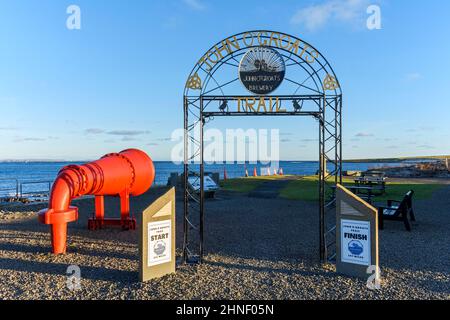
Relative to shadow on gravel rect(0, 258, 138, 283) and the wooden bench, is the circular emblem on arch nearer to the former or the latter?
shadow on gravel rect(0, 258, 138, 283)

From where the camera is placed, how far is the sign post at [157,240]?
639 centimetres

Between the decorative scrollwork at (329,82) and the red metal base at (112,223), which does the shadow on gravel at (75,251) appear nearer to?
the red metal base at (112,223)

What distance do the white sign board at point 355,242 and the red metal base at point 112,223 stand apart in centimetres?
680

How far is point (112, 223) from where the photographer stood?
37.2ft

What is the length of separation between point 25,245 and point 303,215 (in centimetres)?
904

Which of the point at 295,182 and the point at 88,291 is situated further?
the point at 295,182

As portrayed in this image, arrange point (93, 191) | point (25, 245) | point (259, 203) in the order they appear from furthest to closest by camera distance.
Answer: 1. point (259, 203)
2. point (93, 191)
3. point (25, 245)

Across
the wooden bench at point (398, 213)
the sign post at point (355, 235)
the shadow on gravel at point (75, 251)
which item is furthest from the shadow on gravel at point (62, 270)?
the wooden bench at point (398, 213)

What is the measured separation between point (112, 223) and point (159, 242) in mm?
5235

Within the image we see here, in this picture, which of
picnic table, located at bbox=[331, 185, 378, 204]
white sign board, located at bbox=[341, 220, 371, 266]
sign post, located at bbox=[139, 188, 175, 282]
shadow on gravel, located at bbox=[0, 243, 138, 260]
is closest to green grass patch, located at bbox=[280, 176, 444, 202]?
picnic table, located at bbox=[331, 185, 378, 204]

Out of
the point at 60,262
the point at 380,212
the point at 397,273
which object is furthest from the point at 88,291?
the point at 380,212

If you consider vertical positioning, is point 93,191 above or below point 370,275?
above
